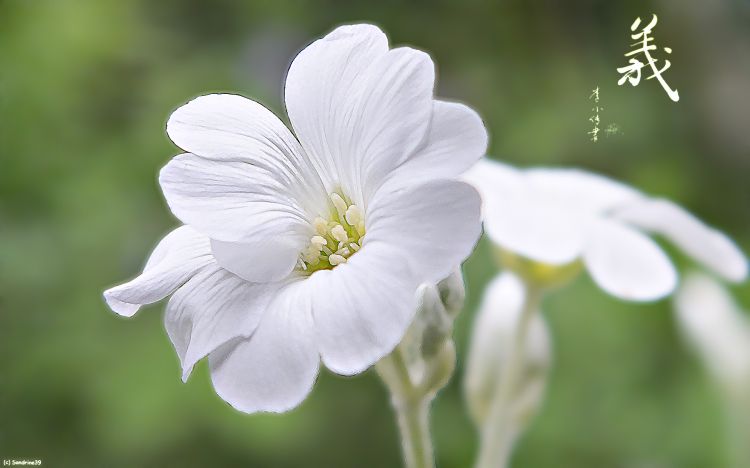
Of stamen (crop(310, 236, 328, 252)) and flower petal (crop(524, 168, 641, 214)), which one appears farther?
flower petal (crop(524, 168, 641, 214))

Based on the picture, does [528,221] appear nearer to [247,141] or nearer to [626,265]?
[626,265]

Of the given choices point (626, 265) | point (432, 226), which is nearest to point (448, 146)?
point (432, 226)

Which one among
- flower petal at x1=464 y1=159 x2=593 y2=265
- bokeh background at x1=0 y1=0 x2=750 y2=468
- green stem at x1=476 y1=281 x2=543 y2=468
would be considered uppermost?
flower petal at x1=464 y1=159 x2=593 y2=265

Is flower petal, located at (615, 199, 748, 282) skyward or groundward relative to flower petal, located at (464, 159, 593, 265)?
groundward

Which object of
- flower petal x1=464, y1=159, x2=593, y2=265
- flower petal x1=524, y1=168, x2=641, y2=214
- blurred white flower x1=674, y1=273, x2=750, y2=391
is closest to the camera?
flower petal x1=464, y1=159, x2=593, y2=265

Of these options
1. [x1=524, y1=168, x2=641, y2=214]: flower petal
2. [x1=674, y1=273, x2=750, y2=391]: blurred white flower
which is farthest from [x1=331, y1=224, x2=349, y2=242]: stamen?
[x1=674, y1=273, x2=750, y2=391]: blurred white flower

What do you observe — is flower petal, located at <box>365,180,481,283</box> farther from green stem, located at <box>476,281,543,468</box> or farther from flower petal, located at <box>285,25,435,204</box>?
green stem, located at <box>476,281,543,468</box>

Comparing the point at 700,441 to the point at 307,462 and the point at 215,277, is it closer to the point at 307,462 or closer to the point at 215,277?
the point at 307,462

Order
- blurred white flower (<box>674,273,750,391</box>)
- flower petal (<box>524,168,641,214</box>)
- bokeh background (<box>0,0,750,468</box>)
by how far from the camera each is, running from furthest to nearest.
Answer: bokeh background (<box>0,0,750,468</box>)
blurred white flower (<box>674,273,750,391</box>)
flower petal (<box>524,168,641,214</box>)
